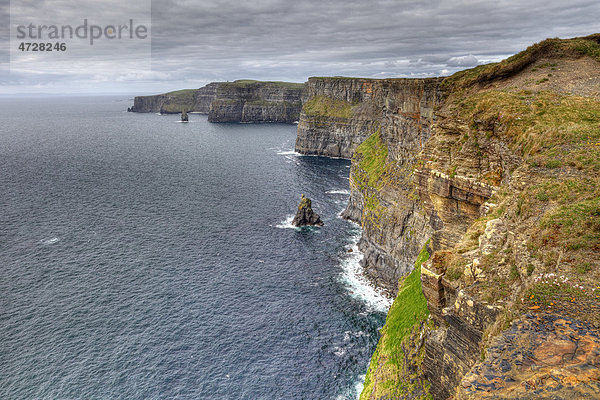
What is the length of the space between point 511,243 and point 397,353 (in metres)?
22.5

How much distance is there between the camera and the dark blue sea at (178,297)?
53.2m

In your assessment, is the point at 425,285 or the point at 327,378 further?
the point at 327,378

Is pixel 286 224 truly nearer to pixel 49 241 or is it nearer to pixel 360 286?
pixel 360 286

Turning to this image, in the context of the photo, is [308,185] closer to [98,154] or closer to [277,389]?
[277,389]

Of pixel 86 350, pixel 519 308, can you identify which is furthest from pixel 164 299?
pixel 519 308

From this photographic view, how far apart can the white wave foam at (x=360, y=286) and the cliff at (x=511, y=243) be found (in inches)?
758

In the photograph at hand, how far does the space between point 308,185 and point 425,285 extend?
11639 cm

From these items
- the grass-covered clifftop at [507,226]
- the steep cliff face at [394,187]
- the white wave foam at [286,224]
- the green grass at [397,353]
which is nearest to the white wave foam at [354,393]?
the green grass at [397,353]

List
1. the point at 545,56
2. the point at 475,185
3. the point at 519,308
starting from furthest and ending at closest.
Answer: the point at 545,56, the point at 475,185, the point at 519,308

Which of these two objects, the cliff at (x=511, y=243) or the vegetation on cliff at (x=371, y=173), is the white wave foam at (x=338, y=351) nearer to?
the cliff at (x=511, y=243)

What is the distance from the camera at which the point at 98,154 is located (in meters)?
188

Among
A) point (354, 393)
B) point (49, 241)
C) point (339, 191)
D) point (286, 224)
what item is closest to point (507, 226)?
point (354, 393)

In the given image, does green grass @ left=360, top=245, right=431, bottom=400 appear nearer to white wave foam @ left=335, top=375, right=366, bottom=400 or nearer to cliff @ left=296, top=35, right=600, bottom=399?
cliff @ left=296, top=35, right=600, bottom=399

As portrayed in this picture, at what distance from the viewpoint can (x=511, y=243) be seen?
22172mm
